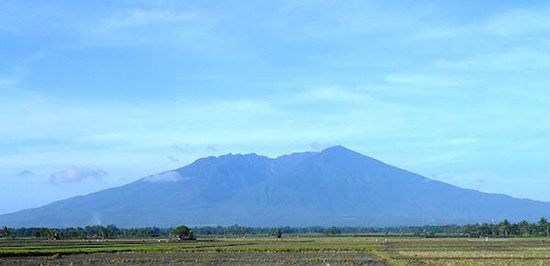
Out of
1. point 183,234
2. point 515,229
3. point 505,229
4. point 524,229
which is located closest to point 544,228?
point 524,229

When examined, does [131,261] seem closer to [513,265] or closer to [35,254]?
[35,254]

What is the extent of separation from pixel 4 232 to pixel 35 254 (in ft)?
233

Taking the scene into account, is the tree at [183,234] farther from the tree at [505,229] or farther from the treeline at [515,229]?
the tree at [505,229]

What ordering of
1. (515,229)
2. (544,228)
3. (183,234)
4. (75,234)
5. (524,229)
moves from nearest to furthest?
(183,234) < (544,228) < (524,229) < (515,229) < (75,234)

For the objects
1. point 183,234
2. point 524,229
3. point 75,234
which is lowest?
point 524,229

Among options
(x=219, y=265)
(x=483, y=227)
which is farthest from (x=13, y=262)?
(x=483, y=227)

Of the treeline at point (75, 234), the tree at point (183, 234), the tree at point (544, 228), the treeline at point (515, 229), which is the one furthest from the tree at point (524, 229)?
the treeline at point (75, 234)

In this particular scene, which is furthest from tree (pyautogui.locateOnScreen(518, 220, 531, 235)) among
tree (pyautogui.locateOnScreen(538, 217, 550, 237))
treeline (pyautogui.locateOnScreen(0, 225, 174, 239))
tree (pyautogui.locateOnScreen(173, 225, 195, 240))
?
treeline (pyautogui.locateOnScreen(0, 225, 174, 239))

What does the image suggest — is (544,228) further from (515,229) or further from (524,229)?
(515,229)

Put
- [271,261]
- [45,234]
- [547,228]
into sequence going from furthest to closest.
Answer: [45,234], [547,228], [271,261]

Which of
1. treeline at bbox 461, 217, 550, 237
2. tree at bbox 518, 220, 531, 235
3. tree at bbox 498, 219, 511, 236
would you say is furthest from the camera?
tree at bbox 498, 219, 511, 236

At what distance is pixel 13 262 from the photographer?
3825 cm

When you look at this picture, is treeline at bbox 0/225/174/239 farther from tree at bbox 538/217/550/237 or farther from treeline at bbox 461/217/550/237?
tree at bbox 538/217/550/237

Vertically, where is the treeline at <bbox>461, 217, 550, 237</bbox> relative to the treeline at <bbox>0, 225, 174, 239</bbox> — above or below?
below
